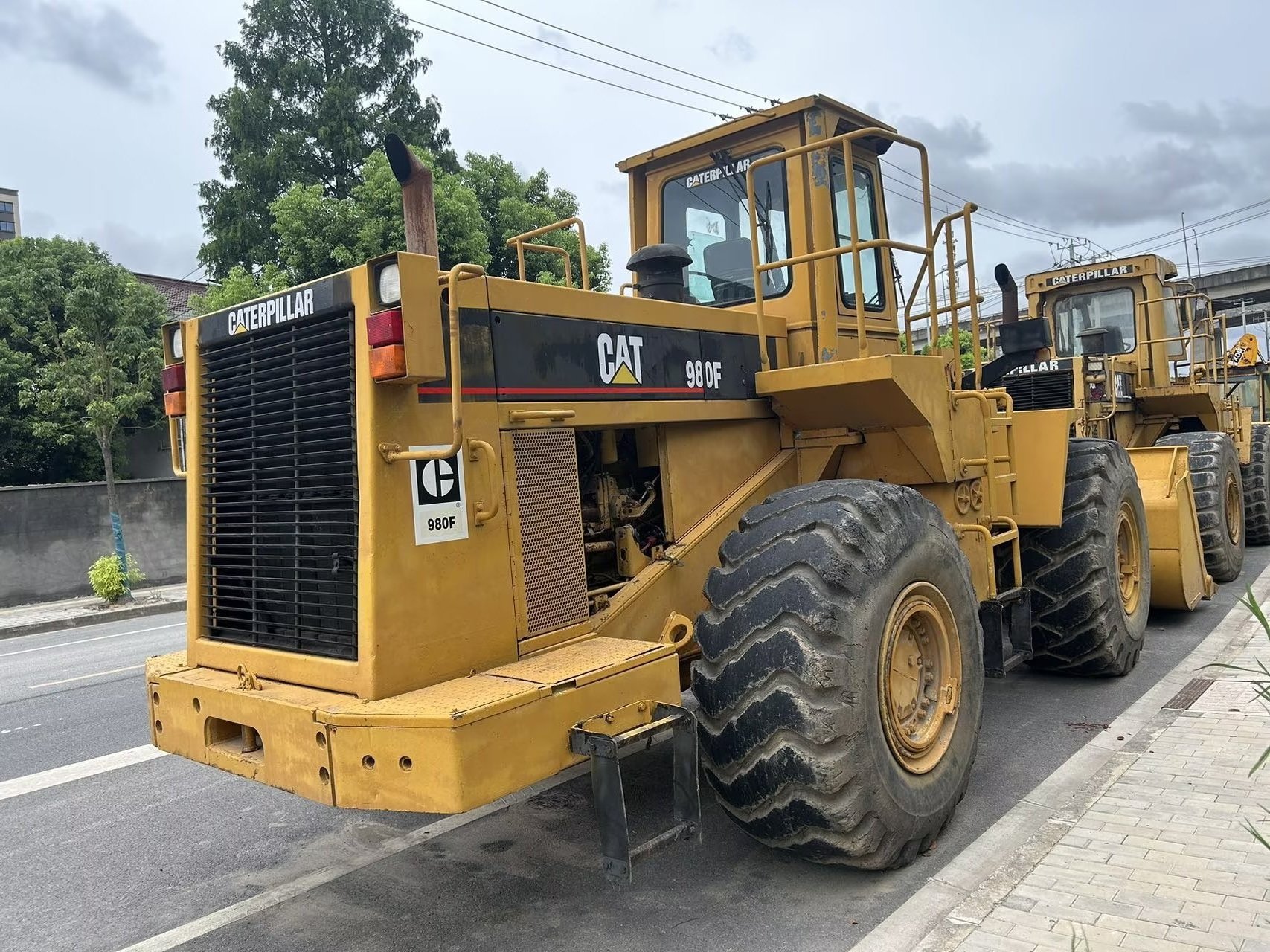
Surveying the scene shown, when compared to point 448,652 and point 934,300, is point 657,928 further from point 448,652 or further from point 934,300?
point 934,300

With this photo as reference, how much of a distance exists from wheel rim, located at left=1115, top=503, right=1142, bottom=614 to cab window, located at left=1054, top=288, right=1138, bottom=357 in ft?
19.6

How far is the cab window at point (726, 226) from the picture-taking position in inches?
205

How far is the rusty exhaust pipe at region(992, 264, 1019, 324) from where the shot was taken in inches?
255

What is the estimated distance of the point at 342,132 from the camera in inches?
1040

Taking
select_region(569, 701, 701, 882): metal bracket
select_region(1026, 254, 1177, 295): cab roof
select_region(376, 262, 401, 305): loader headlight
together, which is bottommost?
select_region(569, 701, 701, 882): metal bracket

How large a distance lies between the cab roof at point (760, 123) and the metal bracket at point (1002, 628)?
2624 millimetres

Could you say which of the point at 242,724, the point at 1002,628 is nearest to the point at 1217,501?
the point at 1002,628

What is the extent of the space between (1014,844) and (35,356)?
938 inches

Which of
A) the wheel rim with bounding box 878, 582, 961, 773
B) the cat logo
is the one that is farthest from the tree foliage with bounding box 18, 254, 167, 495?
the wheel rim with bounding box 878, 582, 961, 773

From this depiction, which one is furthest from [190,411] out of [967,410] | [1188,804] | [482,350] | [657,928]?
[1188,804]

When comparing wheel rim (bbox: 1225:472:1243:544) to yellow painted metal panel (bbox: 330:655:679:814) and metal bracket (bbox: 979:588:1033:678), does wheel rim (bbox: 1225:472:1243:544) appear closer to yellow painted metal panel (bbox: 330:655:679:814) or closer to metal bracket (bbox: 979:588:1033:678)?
metal bracket (bbox: 979:588:1033:678)

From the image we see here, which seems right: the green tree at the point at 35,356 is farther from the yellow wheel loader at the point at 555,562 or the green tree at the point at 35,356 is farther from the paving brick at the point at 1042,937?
the paving brick at the point at 1042,937

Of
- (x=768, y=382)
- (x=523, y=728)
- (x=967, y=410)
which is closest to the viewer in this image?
(x=523, y=728)

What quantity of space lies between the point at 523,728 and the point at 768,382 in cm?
236
